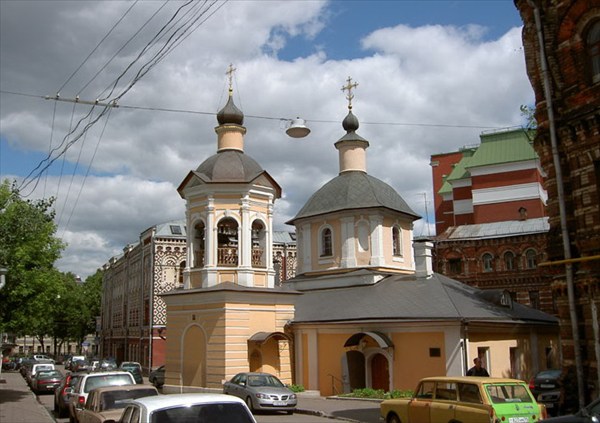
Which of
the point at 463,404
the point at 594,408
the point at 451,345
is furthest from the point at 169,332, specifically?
the point at 594,408

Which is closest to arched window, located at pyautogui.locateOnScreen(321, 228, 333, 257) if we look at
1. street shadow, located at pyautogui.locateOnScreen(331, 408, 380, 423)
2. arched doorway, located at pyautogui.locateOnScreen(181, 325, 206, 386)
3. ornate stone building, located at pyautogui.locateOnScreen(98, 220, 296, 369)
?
ornate stone building, located at pyautogui.locateOnScreen(98, 220, 296, 369)

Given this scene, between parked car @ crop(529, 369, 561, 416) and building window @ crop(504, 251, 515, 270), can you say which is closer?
parked car @ crop(529, 369, 561, 416)

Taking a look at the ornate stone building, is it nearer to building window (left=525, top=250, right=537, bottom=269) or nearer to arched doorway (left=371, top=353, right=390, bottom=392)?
arched doorway (left=371, top=353, right=390, bottom=392)

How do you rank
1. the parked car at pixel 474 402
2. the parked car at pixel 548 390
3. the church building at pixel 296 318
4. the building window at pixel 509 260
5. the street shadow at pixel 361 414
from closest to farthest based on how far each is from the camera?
the parked car at pixel 474 402 → the street shadow at pixel 361 414 → the parked car at pixel 548 390 → the church building at pixel 296 318 → the building window at pixel 509 260

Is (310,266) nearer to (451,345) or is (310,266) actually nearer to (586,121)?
(451,345)

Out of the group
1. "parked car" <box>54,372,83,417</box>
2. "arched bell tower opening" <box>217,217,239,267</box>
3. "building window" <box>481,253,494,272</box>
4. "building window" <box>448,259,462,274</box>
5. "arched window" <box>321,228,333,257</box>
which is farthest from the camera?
"building window" <box>448,259,462,274</box>

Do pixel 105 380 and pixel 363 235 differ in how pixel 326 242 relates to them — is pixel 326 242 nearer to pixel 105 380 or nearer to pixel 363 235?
pixel 363 235

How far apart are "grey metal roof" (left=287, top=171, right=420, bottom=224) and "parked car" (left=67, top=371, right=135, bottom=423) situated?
55.8 feet

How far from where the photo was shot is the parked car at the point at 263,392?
20062mm

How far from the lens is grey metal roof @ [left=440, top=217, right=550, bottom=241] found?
3982 cm

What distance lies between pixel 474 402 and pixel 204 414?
276 inches

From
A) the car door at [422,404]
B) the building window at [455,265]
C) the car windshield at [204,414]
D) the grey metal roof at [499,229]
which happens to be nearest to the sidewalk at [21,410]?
the car door at [422,404]

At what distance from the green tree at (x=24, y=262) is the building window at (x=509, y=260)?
27.3m

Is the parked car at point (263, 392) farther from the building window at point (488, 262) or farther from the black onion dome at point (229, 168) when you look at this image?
the building window at point (488, 262)
